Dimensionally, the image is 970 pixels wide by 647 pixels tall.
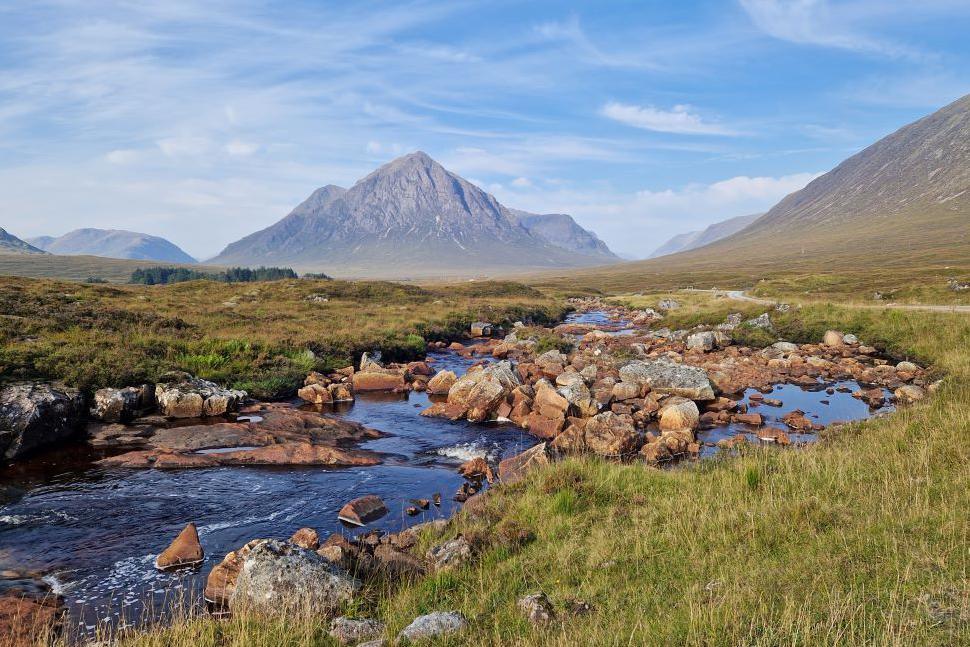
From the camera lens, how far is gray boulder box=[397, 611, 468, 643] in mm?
5488

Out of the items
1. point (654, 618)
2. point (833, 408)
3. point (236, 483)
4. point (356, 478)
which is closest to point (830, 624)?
point (654, 618)

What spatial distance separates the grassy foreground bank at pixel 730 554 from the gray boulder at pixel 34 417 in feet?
43.9

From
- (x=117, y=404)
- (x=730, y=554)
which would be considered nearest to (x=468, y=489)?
(x=730, y=554)

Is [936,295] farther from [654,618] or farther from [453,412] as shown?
[654,618]

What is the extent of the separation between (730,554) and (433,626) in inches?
156

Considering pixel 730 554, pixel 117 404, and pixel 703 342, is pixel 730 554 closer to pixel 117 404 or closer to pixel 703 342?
pixel 117 404

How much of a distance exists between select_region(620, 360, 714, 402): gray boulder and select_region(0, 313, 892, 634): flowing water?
4226 millimetres

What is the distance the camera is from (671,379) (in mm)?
23797

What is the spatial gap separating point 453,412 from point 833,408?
15992 mm

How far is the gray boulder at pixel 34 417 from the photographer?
15.0 m

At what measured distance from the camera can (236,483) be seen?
553 inches

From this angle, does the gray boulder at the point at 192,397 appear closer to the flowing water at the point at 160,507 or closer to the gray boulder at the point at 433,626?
the flowing water at the point at 160,507

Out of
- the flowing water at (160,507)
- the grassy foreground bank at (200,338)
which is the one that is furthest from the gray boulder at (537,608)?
the grassy foreground bank at (200,338)

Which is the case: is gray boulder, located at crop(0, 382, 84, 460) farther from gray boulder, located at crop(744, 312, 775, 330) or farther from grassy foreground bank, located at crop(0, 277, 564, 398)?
gray boulder, located at crop(744, 312, 775, 330)
